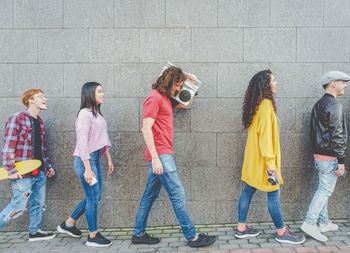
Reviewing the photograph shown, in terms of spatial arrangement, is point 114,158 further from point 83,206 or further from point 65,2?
point 65,2

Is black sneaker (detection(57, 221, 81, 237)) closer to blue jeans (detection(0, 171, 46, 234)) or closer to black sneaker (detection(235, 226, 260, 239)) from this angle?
blue jeans (detection(0, 171, 46, 234))

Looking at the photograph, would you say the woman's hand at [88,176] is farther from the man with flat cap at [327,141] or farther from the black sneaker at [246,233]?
the man with flat cap at [327,141]

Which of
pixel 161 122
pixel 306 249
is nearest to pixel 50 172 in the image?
pixel 161 122

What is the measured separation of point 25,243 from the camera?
3855mm

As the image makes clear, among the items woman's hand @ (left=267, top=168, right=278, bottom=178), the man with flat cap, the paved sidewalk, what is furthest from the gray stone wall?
woman's hand @ (left=267, top=168, right=278, bottom=178)

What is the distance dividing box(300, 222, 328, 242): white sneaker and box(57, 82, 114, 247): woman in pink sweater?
246cm

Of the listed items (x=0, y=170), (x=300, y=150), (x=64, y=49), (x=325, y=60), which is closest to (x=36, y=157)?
(x=0, y=170)

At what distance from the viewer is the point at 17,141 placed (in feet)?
11.9

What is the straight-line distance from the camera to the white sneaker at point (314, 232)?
142 inches

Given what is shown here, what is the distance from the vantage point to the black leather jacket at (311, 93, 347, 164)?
11.7ft

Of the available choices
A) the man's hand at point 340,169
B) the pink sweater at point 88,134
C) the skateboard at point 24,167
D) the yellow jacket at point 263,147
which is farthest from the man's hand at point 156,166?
the man's hand at point 340,169

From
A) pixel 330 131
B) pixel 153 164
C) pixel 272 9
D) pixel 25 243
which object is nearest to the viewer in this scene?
pixel 153 164

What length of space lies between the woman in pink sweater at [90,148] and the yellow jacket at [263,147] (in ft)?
5.86

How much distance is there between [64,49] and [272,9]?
3040 mm
